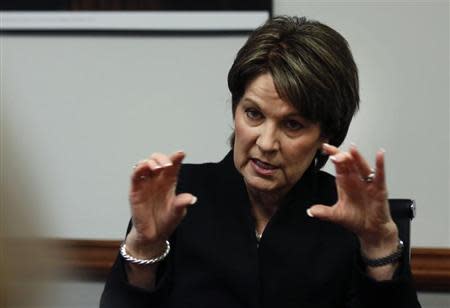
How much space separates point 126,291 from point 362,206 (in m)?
0.45

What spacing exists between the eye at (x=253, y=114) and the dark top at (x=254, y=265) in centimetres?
14

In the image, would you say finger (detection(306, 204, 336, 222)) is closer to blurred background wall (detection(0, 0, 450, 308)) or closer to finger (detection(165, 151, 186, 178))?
finger (detection(165, 151, 186, 178))

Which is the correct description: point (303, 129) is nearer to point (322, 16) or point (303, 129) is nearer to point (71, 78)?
point (322, 16)

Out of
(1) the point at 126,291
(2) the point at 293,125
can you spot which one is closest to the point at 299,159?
(2) the point at 293,125

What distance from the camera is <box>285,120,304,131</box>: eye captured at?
130 cm

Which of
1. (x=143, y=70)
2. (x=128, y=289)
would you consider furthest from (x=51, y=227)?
(x=143, y=70)

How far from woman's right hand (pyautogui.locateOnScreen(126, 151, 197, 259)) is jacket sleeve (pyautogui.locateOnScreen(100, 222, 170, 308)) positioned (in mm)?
79

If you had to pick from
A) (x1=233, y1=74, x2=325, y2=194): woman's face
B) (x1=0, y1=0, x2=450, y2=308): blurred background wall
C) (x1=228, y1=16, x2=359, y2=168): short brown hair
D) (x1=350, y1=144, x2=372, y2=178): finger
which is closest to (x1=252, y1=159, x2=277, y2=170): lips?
(x1=233, y1=74, x2=325, y2=194): woman's face

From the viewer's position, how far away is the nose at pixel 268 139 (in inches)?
50.2

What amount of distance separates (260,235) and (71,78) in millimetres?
841

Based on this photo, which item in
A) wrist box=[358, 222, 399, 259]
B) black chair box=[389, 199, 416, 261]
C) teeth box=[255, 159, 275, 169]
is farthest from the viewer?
black chair box=[389, 199, 416, 261]

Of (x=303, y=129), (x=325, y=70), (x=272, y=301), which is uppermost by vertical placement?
(x=325, y=70)

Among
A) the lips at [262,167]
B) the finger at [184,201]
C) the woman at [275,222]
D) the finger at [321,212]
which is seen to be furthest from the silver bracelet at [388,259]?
the finger at [184,201]

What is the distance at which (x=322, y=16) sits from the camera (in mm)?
1826
